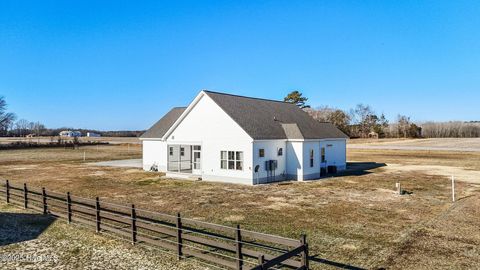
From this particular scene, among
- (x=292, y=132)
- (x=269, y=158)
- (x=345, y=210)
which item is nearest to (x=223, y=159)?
(x=269, y=158)

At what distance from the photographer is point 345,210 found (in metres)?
16.3

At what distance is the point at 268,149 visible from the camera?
26328mm

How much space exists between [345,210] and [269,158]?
422 inches

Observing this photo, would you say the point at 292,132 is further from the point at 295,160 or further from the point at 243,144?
the point at 243,144

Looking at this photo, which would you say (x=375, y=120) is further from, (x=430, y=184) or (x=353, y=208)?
(x=353, y=208)

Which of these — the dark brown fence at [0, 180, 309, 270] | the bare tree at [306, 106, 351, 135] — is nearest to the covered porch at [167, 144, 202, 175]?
the dark brown fence at [0, 180, 309, 270]

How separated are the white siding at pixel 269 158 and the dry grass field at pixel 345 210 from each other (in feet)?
4.90

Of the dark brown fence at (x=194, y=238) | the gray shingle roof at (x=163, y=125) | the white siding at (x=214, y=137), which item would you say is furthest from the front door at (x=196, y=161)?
the dark brown fence at (x=194, y=238)

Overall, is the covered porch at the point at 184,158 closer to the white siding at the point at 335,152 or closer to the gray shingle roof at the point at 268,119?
the gray shingle roof at the point at 268,119

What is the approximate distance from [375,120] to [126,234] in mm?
134831

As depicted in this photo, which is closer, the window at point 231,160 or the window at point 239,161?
the window at point 239,161

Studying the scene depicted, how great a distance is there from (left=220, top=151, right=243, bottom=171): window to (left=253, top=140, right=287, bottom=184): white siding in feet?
4.33

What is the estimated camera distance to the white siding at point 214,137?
995 inches

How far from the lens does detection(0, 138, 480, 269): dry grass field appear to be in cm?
1034
